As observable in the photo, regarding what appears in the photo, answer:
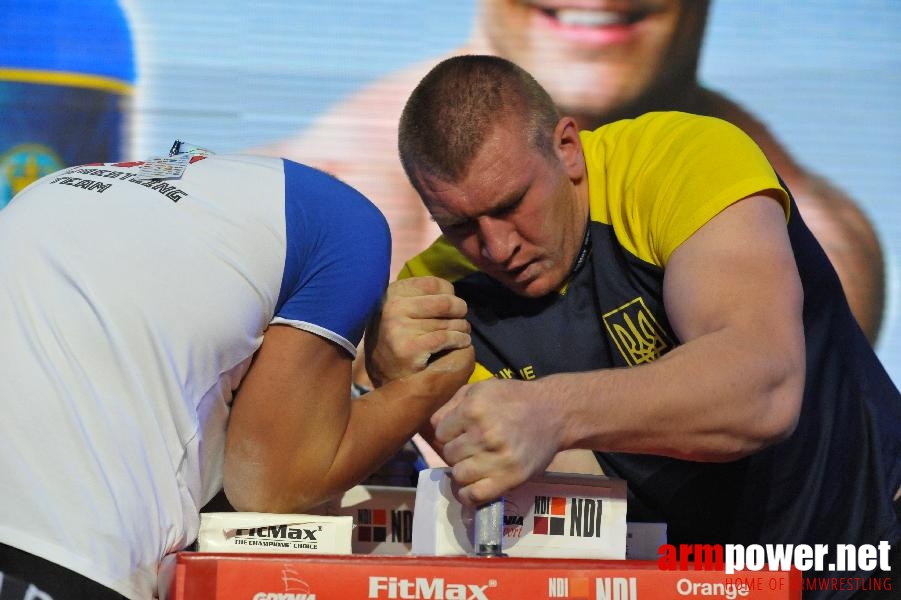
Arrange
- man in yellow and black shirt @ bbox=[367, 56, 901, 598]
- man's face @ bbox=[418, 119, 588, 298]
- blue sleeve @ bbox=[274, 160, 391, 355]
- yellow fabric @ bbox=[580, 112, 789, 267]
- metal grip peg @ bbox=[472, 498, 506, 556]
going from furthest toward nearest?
man's face @ bbox=[418, 119, 588, 298], yellow fabric @ bbox=[580, 112, 789, 267], man in yellow and black shirt @ bbox=[367, 56, 901, 598], blue sleeve @ bbox=[274, 160, 391, 355], metal grip peg @ bbox=[472, 498, 506, 556]

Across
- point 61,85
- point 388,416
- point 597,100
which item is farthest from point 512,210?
point 61,85

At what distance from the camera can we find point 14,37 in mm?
2523

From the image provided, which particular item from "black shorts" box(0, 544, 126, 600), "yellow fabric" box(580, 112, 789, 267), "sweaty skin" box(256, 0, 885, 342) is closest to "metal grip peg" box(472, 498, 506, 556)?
"black shorts" box(0, 544, 126, 600)

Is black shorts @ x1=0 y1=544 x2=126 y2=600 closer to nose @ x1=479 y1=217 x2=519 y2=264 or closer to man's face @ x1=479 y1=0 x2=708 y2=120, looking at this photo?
nose @ x1=479 y1=217 x2=519 y2=264

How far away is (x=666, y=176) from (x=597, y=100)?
111 cm

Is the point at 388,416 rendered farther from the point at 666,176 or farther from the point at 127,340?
the point at 666,176

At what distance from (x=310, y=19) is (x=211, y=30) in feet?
0.84

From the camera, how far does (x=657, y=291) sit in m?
1.62

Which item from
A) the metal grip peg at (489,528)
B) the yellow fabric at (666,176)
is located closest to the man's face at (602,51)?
the yellow fabric at (666,176)

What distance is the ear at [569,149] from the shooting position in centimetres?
175

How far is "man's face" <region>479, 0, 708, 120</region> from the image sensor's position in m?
2.61

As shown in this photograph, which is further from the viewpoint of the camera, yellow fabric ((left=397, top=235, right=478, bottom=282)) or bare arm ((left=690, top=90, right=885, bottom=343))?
bare arm ((left=690, top=90, right=885, bottom=343))

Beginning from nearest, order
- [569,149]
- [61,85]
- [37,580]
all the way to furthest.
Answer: [37,580]
[569,149]
[61,85]

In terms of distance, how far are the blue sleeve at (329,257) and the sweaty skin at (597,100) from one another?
129 cm
